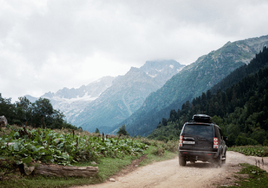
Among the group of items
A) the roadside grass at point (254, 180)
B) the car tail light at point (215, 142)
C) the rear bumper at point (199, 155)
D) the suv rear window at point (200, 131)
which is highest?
the suv rear window at point (200, 131)

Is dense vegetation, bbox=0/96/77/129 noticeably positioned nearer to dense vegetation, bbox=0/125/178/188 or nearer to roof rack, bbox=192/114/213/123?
dense vegetation, bbox=0/125/178/188

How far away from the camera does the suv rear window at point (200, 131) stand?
11773 mm

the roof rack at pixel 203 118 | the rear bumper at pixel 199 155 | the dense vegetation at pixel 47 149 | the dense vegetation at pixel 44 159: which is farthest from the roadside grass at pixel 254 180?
the dense vegetation at pixel 47 149

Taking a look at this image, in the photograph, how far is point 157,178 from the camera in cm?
925

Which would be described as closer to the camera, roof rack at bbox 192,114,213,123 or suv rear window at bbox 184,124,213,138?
suv rear window at bbox 184,124,213,138

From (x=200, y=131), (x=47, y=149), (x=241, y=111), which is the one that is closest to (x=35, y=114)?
(x=47, y=149)

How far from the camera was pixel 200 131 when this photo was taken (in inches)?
469

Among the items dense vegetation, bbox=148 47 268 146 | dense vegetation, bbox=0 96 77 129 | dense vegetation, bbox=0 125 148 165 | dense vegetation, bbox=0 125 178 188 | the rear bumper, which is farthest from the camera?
dense vegetation, bbox=148 47 268 146

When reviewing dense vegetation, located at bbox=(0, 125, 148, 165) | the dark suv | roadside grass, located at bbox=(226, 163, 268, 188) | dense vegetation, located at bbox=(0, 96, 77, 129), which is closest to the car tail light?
the dark suv

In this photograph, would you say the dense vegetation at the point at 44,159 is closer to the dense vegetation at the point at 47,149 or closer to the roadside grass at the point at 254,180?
the dense vegetation at the point at 47,149

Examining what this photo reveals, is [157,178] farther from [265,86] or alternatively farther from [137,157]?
[265,86]

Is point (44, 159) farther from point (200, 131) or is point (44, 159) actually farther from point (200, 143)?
point (200, 131)

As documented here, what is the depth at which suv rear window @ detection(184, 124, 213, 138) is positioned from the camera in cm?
1177

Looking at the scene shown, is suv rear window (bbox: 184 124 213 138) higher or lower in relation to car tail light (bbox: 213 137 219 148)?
higher
